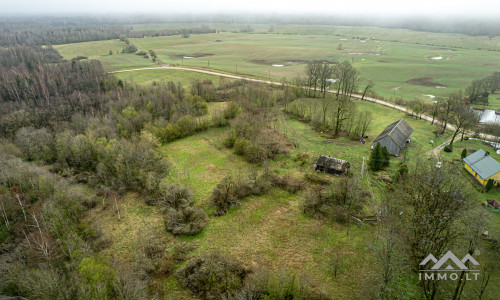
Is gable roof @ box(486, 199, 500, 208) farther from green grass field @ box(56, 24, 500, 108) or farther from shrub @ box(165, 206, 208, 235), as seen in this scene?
green grass field @ box(56, 24, 500, 108)

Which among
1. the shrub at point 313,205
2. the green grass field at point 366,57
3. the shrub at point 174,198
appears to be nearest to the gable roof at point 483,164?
the shrub at point 313,205

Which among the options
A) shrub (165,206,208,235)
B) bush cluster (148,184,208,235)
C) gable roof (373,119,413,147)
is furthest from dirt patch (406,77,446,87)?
shrub (165,206,208,235)

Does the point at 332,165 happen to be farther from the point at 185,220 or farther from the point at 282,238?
the point at 185,220

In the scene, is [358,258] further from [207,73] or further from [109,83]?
[207,73]

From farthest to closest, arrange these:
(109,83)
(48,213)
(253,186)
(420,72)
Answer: (420,72)
(109,83)
(253,186)
(48,213)

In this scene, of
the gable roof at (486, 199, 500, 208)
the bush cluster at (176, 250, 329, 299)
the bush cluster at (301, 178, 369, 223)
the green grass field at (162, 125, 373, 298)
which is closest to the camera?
the bush cluster at (176, 250, 329, 299)

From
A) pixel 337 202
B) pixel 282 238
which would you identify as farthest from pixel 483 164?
pixel 282 238

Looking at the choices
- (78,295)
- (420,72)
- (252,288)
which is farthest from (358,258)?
(420,72)
